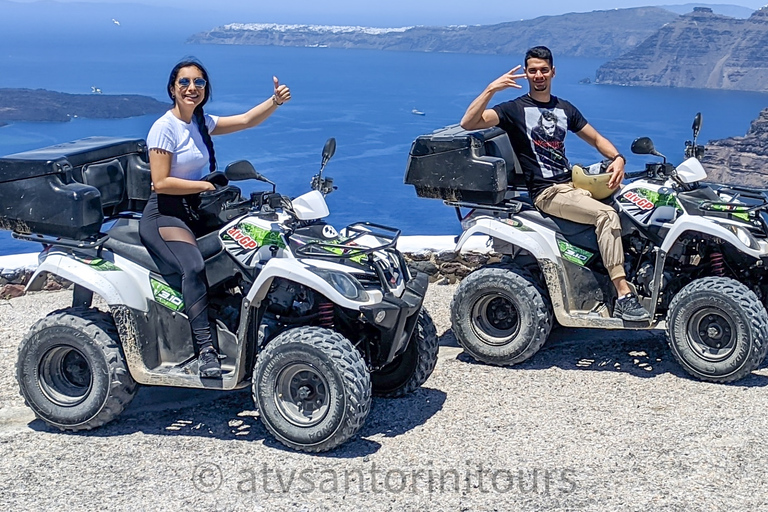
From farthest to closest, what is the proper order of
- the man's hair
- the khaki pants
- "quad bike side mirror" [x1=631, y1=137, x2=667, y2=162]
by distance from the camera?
"quad bike side mirror" [x1=631, y1=137, x2=667, y2=162] → the man's hair → the khaki pants

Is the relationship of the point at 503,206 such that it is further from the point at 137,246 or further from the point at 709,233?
the point at 137,246

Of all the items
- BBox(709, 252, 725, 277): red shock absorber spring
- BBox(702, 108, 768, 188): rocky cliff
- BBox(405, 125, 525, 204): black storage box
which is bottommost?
BBox(702, 108, 768, 188): rocky cliff

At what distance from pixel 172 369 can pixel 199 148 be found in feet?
4.26

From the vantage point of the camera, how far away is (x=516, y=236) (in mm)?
6617

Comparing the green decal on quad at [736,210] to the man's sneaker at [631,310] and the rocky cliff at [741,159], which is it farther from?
the rocky cliff at [741,159]

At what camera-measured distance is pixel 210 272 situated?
206 inches

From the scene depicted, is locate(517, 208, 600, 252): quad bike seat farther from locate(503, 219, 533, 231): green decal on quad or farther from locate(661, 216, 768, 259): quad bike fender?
locate(661, 216, 768, 259): quad bike fender

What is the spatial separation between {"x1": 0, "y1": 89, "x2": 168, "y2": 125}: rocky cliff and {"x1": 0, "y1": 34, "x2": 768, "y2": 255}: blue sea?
676 millimetres

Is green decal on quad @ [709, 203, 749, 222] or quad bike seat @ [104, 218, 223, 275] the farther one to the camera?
green decal on quad @ [709, 203, 749, 222]

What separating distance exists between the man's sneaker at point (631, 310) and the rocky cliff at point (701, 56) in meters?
65.1

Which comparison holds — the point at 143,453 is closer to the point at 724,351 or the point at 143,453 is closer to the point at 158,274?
the point at 158,274

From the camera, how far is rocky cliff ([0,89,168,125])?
3766 cm

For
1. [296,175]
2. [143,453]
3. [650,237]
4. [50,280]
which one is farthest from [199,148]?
[296,175]

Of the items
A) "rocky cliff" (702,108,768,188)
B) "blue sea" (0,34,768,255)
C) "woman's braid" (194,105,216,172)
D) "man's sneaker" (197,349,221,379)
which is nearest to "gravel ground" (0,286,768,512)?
"man's sneaker" (197,349,221,379)
